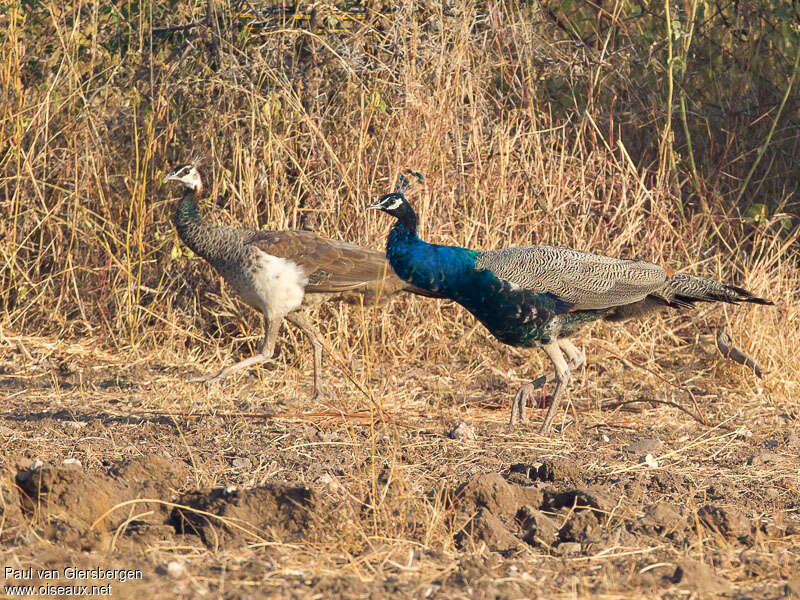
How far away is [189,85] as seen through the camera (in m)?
7.10

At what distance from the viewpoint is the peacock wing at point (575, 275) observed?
17.4 feet

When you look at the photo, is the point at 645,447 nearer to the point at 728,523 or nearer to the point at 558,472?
the point at 558,472

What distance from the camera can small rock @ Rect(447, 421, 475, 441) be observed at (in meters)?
5.05

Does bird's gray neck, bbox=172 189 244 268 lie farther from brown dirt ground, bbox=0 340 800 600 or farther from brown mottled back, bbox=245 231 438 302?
brown dirt ground, bbox=0 340 800 600

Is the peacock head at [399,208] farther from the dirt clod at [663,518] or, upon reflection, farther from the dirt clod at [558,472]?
the dirt clod at [663,518]

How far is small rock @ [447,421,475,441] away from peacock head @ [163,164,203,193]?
2.38 metres

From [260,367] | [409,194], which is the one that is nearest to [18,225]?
[260,367]

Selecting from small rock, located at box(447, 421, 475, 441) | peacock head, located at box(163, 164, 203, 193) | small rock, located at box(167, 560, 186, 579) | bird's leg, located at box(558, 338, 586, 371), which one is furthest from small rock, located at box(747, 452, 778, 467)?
peacock head, located at box(163, 164, 203, 193)

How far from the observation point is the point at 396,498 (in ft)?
11.5

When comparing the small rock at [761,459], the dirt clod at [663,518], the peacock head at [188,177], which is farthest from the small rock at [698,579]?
the peacock head at [188,177]

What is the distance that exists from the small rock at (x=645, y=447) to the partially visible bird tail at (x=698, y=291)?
91cm

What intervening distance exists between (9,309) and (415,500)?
15.5 feet

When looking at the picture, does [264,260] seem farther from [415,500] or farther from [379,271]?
[415,500]

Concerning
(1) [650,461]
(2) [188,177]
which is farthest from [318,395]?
(1) [650,461]
